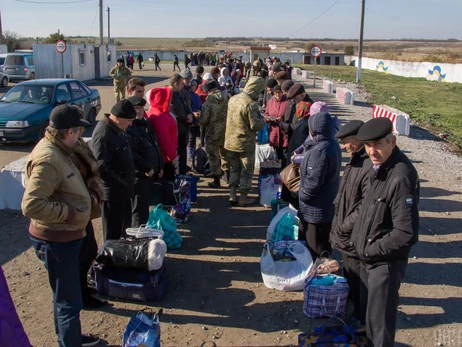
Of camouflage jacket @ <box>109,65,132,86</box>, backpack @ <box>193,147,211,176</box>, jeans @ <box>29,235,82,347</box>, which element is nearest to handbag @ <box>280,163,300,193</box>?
jeans @ <box>29,235,82,347</box>

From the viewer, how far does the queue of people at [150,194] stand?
3213mm

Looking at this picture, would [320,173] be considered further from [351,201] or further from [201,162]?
[201,162]

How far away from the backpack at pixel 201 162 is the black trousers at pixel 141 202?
3.02 meters

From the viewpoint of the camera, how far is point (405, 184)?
310 centimetres

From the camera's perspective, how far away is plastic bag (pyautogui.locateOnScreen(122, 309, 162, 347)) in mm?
3521

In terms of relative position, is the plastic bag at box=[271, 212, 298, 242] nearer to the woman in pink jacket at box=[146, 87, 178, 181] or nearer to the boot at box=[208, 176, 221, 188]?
the woman in pink jacket at box=[146, 87, 178, 181]

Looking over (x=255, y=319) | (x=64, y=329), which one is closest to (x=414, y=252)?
(x=255, y=319)

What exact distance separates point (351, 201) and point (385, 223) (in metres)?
0.56

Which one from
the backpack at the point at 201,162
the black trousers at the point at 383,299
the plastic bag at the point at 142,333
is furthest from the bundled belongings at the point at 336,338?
the backpack at the point at 201,162

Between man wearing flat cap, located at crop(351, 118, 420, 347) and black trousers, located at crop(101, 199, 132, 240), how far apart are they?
8.64ft

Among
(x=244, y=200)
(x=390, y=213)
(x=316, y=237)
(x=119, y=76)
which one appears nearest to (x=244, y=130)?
(x=244, y=200)

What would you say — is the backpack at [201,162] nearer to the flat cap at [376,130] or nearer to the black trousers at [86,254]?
the black trousers at [86,254]

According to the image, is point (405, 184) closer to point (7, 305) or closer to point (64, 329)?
point (7, 305)

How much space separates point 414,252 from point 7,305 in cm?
516
